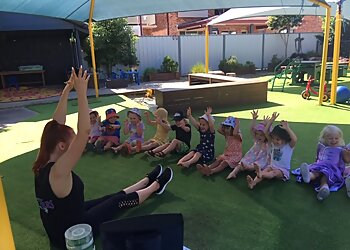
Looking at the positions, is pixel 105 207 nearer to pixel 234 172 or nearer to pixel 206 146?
pixel 234 172

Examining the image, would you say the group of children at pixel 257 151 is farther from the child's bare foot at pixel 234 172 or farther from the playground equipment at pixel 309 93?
the playground equipment at pixel 309 93

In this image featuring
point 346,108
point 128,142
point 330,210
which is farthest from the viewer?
point 346,108

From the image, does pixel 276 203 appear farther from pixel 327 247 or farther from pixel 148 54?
pixel 148 54

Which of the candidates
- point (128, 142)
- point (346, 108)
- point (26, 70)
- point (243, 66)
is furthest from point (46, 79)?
point (346, 108)

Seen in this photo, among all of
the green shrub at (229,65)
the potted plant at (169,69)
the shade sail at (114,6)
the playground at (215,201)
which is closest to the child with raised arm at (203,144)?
the playground at (215,201)

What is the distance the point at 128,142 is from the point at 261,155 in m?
2.49

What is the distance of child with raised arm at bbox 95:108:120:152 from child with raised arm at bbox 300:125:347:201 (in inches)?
133

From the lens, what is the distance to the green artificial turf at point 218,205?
311cm

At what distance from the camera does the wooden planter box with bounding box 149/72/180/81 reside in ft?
54.0

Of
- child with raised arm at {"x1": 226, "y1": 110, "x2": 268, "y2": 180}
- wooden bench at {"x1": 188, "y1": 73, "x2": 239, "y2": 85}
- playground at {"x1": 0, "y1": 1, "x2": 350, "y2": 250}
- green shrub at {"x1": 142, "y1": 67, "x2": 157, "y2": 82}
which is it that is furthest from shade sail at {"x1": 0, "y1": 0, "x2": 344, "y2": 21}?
green shrub at {"x1": 142, "y1": 67, "x2": 157, "y2": 82}

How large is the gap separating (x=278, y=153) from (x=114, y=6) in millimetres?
6959

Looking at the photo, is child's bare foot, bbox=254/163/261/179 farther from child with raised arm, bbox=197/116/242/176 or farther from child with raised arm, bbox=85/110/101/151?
child with raised arm, bbox=85/110/101/151

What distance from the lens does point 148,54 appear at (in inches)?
687

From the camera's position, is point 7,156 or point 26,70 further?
point 26,70
